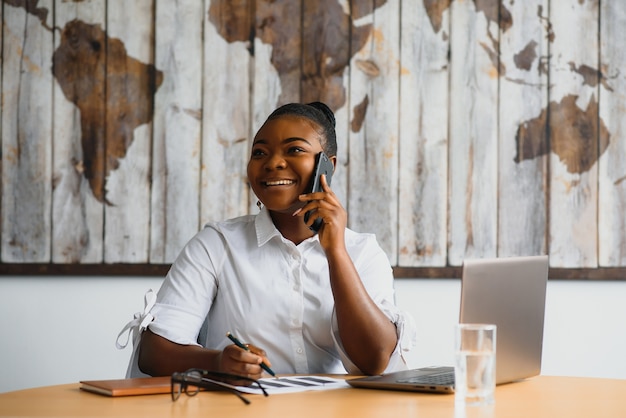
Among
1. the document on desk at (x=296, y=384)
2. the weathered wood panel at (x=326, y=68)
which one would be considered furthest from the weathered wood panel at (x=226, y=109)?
the document on desk at (x=296, y=384)

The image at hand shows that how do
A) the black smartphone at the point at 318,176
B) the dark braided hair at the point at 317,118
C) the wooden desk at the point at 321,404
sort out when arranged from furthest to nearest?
the dark braided hair at the point at 317,118 < the black smartphone at the point at 318,176 < the wooden desk at the point at 321,404

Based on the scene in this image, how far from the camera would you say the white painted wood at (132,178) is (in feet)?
8.55

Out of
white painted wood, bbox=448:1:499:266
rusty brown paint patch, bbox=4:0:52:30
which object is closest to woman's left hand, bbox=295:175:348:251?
white painted wood, bbox=448:1:499:266

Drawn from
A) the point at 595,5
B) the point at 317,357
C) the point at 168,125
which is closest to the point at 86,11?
the point at 168,125

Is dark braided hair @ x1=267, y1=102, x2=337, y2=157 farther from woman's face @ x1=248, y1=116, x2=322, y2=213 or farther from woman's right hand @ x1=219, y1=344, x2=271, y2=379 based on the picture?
woman's right hand @ x1=219, y1=344, x2=271, y2=379

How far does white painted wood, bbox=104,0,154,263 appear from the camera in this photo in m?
2.61

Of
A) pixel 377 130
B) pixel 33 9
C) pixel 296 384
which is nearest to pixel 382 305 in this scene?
pixel 296 384

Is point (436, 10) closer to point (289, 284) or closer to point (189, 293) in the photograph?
point (289, 284)

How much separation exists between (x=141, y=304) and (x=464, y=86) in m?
1.22

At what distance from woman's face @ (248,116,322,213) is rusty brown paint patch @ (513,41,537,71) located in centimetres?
100

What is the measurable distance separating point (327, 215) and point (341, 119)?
85 cm

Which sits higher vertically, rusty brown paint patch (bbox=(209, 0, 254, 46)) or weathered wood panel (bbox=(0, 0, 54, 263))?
rusty brown paint patch (bbox=(209, 0, 254, 46))

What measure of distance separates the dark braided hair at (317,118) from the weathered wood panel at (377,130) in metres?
0.57

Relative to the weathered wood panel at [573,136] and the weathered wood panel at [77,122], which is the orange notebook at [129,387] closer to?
the weathered wood panel at [77,122]
